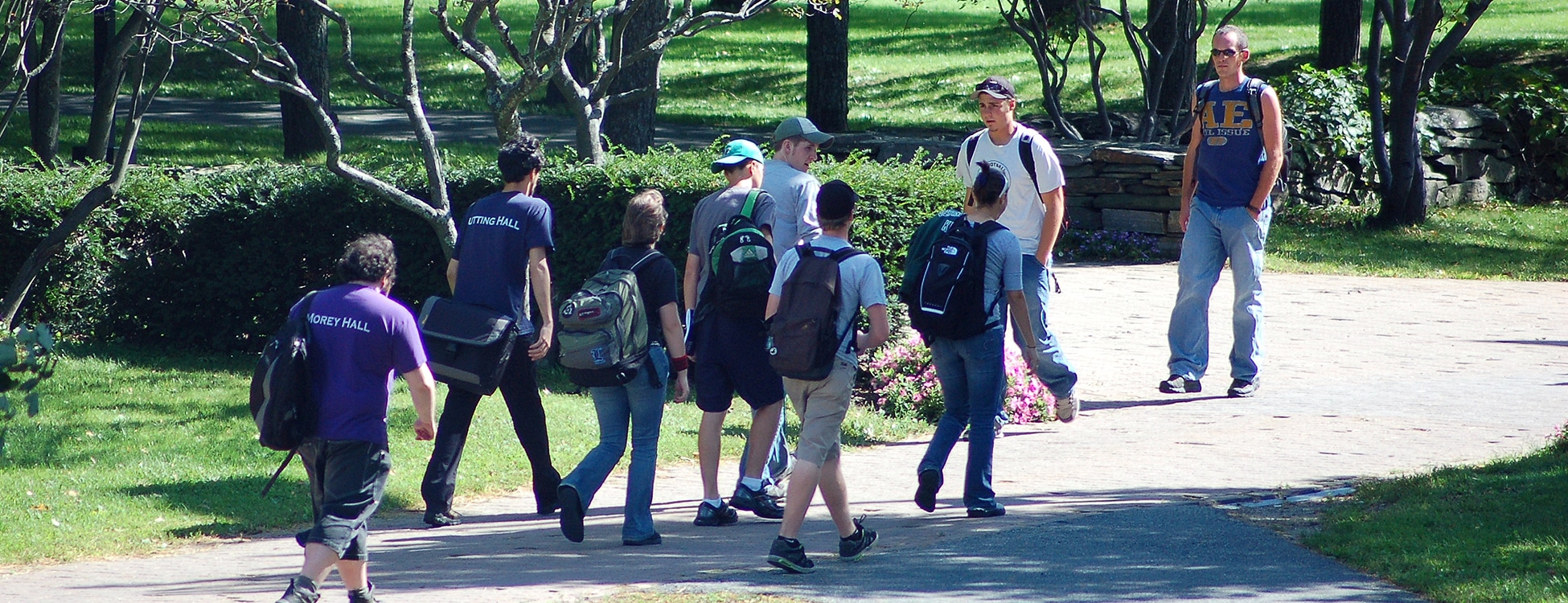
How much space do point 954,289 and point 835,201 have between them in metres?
0.66

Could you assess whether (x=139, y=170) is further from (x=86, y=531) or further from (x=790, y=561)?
Answer: (x=790, y=561)

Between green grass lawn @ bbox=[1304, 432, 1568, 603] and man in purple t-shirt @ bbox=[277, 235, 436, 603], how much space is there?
3.11 m

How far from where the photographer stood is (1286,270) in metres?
13.2

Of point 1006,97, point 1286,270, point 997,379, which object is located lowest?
point 1286,270

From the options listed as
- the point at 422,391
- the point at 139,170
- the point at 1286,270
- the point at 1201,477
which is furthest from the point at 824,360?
the point at 1286,270

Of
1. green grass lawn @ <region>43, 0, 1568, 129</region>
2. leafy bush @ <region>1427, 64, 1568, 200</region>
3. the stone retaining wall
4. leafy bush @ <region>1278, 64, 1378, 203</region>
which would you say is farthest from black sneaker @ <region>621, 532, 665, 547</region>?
green grass lawn @ <region>43, 0, 1568, 129</region>

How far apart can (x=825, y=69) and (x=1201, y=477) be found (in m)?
11.6

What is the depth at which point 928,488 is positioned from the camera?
5.88 m

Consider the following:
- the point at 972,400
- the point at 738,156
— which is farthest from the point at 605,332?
the point at 972,400

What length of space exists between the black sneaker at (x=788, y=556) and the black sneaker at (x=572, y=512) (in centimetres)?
95

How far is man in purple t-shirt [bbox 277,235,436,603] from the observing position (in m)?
4.68

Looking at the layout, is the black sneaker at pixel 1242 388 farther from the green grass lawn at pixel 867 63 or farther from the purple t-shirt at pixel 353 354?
the green grass lawn at pixel 867 63

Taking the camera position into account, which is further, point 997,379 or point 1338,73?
point 1338,73

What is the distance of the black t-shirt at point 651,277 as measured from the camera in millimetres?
5855
